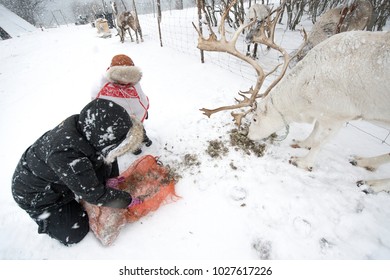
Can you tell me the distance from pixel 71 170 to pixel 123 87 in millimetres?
1163

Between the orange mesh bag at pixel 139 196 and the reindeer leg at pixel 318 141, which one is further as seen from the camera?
the reindeer leg at pixel 318 141

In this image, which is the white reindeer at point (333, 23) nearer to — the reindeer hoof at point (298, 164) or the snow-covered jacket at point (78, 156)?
the reindeer hoof at point (298, 164)

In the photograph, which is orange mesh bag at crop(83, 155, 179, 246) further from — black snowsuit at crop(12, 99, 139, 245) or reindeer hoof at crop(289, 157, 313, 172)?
reindeer hoof at crop(289, 157, 313, 172)

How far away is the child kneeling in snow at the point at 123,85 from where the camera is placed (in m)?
2.42

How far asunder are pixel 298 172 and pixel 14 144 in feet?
15.1

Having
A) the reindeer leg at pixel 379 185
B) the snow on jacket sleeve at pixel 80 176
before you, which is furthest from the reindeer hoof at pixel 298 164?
the snow on jacket sleeve at pixel 80 176

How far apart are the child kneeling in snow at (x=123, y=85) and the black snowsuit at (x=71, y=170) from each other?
60cm

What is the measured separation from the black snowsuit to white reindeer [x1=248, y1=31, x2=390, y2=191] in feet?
6.24

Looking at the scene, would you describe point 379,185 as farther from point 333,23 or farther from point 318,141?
point 333,23

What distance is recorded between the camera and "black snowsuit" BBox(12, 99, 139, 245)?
1.78 metres

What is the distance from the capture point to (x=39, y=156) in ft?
6.37

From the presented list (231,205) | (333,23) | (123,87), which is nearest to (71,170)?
(123,87)

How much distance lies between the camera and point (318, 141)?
2631mm

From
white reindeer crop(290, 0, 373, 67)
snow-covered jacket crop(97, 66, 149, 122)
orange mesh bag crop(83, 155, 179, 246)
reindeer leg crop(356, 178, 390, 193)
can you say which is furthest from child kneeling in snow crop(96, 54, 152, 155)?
white reindeer crop(290, 0, 373, 67)
